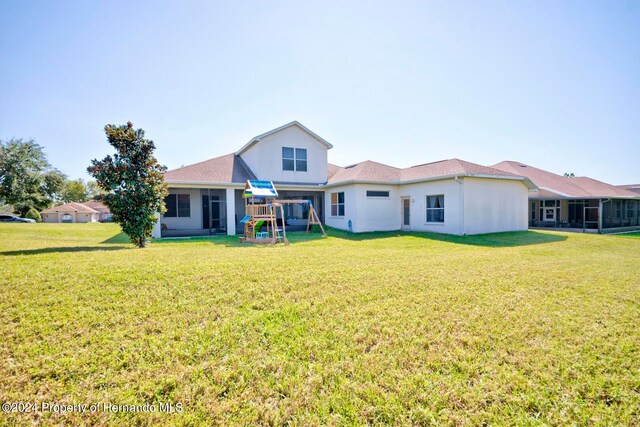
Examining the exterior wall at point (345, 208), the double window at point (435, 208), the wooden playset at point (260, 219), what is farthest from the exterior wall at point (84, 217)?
the double window at point (435, 208)

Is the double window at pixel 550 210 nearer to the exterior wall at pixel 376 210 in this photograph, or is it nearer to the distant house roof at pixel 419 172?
the distant house roof at pixel 419 172

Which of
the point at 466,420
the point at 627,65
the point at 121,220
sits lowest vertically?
the point at 466,420

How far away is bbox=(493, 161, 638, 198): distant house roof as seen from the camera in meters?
20.5

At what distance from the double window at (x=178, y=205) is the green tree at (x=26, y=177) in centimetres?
3176

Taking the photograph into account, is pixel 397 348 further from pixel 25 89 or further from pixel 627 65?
pixel 627 65

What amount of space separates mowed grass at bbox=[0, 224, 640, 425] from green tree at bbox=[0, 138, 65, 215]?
140 feet

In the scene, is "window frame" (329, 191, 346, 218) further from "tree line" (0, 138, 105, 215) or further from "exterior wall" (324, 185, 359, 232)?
"tree line" (0, 138, 105, 215)

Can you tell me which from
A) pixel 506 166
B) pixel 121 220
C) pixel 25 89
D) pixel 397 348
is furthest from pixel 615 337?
pixel 506 166

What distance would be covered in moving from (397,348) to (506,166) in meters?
24.6

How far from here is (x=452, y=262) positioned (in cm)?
820

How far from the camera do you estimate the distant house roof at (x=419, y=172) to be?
15.5 meters

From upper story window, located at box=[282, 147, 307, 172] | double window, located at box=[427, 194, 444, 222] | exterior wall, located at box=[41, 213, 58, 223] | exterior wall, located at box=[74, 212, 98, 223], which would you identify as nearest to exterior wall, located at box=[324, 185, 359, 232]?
upper story window, located at box=[282, 147, 307, 172]

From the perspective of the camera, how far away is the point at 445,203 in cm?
1573

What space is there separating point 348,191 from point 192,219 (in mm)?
9950
